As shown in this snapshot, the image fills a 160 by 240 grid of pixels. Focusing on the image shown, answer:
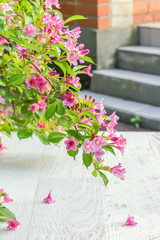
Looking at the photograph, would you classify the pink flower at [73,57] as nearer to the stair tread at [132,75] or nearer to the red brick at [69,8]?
the stair tread at [132,75]

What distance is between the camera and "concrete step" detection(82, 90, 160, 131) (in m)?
2.89

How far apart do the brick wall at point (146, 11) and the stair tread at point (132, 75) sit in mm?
436

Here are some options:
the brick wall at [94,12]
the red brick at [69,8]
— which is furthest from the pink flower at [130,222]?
the red brick at [69,8]

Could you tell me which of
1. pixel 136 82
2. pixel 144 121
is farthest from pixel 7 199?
pixel 136 82

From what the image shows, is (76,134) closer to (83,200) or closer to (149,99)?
(83,200)

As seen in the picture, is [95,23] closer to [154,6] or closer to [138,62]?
[138,62]

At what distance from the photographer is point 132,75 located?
3.34 m

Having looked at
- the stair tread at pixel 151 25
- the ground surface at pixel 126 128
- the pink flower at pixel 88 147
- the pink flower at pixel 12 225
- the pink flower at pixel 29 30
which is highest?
the pink flower at pixel 29 30

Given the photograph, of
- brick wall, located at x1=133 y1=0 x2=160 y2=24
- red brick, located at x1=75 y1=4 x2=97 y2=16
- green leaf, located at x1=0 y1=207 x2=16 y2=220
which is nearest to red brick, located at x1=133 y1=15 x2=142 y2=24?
brick wall, located at x1=133 y1=0 x2=160 y2=24

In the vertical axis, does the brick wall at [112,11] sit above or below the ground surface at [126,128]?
above

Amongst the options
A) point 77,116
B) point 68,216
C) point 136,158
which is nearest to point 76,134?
point 77,116

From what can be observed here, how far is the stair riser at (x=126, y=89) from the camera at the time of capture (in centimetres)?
311

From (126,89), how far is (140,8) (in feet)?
2.38

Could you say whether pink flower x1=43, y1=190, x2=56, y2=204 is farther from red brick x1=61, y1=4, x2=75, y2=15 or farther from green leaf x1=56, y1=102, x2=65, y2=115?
red brick x1=61, y1=4, x2=75, y2=15
